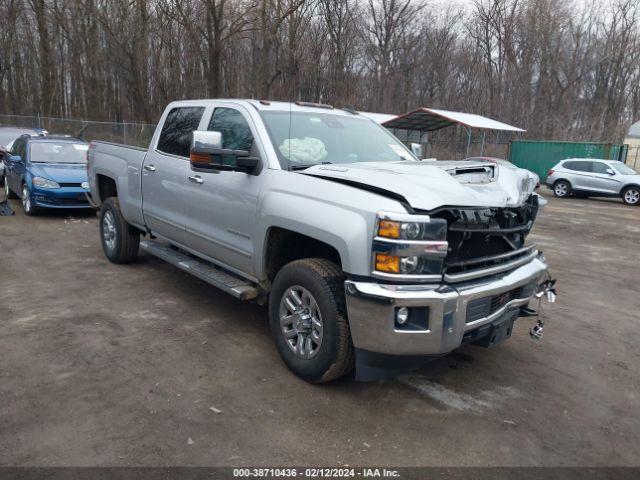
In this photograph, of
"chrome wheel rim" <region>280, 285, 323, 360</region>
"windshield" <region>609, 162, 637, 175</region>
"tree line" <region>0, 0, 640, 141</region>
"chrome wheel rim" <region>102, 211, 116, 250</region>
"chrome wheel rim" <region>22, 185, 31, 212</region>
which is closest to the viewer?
"chrome wheel rim" <region>280, 285, 323, 360</region>

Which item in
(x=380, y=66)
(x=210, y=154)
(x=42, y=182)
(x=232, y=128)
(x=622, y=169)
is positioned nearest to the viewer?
(x=210, y=154)

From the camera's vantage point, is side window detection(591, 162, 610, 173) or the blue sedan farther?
side window detection(591, 162, 610, 173)

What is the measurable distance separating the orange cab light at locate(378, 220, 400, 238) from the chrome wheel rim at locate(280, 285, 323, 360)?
755mm

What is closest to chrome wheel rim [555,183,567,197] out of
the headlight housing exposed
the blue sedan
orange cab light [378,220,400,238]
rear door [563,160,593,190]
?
rear door [563,160,593,190]

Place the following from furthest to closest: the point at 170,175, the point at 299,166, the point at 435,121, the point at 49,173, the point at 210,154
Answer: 1. the point at 435,121
2. the point at 49,173
3. the point at 170,175
4. the point at 299,166
5. the point at 210,154

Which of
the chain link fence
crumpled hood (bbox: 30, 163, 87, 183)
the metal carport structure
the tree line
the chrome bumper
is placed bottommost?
the chrome bumper

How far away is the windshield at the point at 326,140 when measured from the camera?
4244mm

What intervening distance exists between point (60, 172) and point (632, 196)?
17864mm

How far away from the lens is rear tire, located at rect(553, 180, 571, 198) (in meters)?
19.4

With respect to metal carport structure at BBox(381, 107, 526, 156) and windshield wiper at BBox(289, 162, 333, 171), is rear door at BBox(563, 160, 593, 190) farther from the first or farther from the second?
windshield wiper at BBox(289, 162, 333, 171)

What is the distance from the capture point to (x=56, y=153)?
10.8m

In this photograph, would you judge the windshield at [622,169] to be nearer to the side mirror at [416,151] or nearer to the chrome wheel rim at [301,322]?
the side mirror at [416,151]

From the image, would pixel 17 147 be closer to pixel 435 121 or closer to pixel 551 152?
pixel 435 121

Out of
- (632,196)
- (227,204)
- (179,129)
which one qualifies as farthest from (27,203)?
(632,196)
